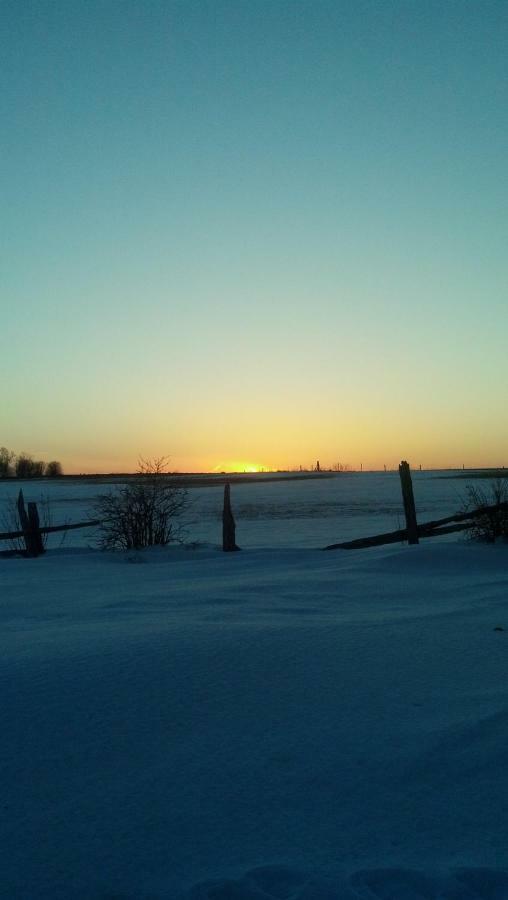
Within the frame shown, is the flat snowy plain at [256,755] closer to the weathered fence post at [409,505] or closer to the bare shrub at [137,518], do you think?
the weathered fence post at [409,505]

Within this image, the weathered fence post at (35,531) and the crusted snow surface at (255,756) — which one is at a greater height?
the weathered fence post at (35,531)

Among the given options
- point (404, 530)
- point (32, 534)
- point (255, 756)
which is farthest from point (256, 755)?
point (32, 534)

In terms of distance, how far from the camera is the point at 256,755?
2.39 m

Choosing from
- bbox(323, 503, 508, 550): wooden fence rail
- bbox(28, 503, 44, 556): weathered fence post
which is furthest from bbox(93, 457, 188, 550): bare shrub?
bbox(323, 503, 508, 550): wooden fence rail

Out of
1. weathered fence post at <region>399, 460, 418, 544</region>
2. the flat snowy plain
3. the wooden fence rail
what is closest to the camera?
the flat snowy plain

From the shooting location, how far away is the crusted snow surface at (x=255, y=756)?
1.79 m

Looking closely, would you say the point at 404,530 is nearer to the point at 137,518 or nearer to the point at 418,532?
the point at 418,532

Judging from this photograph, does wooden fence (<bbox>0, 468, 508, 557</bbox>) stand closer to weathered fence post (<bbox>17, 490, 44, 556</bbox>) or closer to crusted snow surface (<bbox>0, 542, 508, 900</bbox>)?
weathered fence post (<bbox>17, 490, 44, 556</bbox>)

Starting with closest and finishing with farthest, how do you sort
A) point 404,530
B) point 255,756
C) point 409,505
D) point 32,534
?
1. point 255,756
2. point 404,530
3. point 409,505
4. point 32,534

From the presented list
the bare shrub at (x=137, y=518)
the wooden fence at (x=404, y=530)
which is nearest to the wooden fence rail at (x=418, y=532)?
the wooden fence at (x=404, y=530)

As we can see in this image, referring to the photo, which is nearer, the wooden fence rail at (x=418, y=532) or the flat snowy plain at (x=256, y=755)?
the flat snowy plain at (x=256, y=755)

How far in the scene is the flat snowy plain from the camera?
1.79 metres

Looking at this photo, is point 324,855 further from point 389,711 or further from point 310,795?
point 389,711

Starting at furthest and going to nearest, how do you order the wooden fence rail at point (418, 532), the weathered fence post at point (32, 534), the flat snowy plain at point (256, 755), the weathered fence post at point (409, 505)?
the weathered fence post at point (32, 534)
the weathered fence post at point (409, 505)
the wooden fence rail at point (418, 532)
the flat snowy plain at point (256, 755)
